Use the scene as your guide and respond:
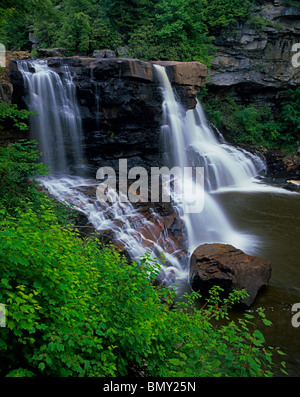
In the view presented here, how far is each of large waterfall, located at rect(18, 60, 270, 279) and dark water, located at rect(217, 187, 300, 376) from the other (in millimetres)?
666

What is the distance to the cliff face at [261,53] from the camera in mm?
17453

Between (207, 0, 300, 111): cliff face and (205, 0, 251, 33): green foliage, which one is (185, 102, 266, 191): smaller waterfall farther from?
(205, 0, 251, 33): green foliage

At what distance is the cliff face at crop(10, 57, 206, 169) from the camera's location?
34.6 ft

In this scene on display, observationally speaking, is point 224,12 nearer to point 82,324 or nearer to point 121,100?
point 121,100

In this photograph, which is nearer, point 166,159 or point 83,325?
point 83,325

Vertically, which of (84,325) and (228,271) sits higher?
(84,325)

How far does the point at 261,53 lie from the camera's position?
18141 millimetres

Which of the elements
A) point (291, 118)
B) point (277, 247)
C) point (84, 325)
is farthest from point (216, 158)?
point (84, 325)

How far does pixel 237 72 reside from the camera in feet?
59.7

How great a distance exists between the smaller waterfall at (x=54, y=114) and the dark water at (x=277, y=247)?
21.3 feet

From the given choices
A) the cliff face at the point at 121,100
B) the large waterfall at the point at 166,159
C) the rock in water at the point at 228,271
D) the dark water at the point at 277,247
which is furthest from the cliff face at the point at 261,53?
the rock in water at the point at 228,271

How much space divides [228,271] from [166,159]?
7.34 meters

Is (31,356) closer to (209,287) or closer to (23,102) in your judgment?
(209,287)
